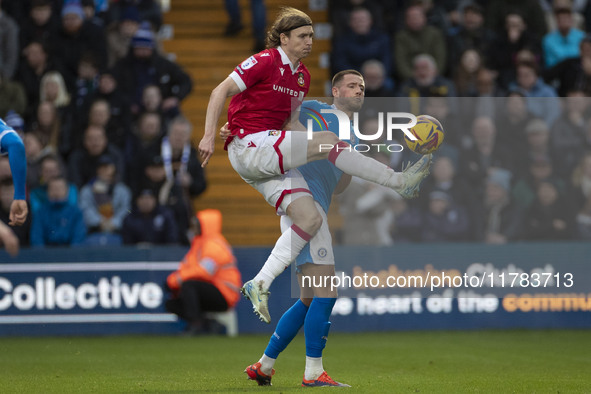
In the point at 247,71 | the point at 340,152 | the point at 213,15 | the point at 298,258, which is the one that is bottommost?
the point at 298,258

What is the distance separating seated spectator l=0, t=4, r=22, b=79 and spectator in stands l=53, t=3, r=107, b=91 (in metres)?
0.57

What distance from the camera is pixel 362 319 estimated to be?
13.4m

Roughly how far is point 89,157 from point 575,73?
22.6ft

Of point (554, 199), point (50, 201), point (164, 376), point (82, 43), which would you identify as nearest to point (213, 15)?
point (82, 43)

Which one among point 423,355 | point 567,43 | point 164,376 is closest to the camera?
point 164,376

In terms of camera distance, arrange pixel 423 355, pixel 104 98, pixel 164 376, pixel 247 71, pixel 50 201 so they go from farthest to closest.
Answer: pixel 104 98 → pixel 50 201 → pixel 423 355 → pixel 164 376 → pixel 247 71

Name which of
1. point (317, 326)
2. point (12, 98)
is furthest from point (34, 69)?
point (317, 326)

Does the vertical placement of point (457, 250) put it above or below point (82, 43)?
below

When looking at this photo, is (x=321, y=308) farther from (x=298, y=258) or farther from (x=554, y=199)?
(x=554, y=199)

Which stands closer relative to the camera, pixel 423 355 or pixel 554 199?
pixel 423 355

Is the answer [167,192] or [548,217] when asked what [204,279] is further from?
[548,217]

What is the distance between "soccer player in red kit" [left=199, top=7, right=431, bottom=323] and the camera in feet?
23.8

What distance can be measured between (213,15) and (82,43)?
8.85 ft

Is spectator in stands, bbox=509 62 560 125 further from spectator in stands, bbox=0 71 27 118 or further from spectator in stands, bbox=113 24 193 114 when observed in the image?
spectator in stands, bbox=0 71 27 118
